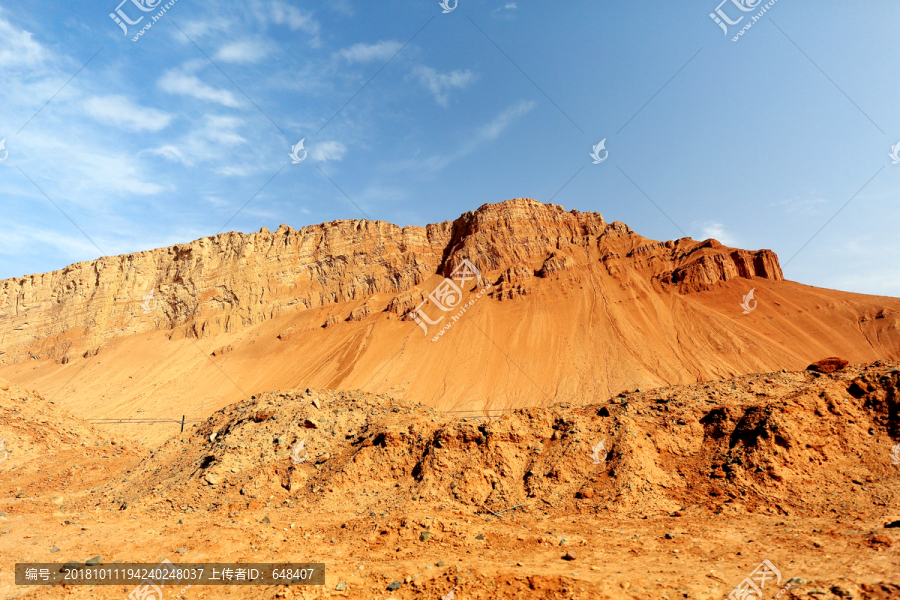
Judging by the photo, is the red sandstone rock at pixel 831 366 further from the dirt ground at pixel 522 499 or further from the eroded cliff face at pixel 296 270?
the eroded cliff face at pixel 296 270

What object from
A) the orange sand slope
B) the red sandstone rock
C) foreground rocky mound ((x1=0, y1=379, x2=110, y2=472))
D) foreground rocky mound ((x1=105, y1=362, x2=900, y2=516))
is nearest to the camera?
foreground rocky mound ((x1=105, y1=362, x2=900, y2=516))

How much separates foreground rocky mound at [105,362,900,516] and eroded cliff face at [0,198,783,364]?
34304mm

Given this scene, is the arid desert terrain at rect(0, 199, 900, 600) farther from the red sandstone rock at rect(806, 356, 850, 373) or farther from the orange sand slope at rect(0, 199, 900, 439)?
the orange sand slope at rect(0, 199, 900, 439)

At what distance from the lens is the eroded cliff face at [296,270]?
4819cm

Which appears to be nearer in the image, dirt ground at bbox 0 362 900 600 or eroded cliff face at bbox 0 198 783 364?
dirt ground at bbox 0 362 900 600

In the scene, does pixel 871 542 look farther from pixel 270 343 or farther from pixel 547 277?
pixel 270 343

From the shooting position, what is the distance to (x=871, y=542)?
570 centimetres

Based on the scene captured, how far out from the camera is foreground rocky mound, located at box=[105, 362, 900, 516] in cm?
831

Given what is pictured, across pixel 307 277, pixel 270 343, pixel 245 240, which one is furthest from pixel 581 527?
pixel 245 240

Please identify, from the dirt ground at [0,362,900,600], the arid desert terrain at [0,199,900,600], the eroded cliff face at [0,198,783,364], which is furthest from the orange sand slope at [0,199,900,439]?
the dirt ground at [0,362,900,600]

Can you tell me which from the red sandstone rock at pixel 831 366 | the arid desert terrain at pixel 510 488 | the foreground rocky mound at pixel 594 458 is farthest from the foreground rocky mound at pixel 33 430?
the red sandstone rock at pixel 831 366

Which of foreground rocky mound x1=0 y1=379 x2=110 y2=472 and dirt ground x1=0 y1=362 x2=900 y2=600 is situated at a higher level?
foreground rocky mound x1=0 y1=379 x2=110 y2=472

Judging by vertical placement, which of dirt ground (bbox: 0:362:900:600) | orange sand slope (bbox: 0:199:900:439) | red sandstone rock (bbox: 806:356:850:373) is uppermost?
orange sand slope (bbox: 0:199:900:439)

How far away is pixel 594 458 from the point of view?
31.3 ft
